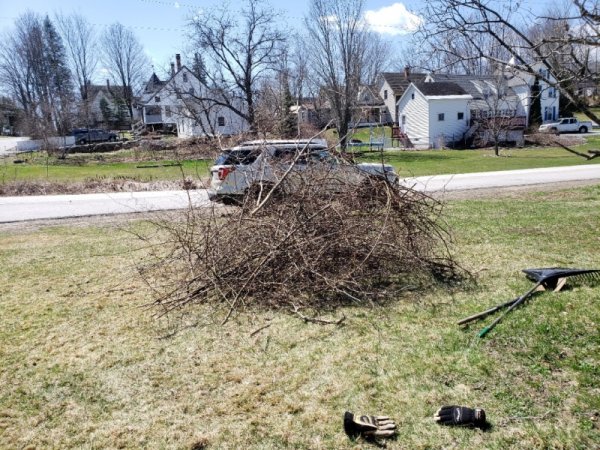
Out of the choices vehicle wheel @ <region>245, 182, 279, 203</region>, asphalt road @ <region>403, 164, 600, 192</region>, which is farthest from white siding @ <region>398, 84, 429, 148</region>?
vehicle wheel @ <region>245, 182, 279, 203</region>

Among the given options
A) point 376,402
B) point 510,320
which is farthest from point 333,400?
point 510,320

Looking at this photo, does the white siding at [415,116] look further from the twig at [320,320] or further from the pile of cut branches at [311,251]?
the twig at [320,320]

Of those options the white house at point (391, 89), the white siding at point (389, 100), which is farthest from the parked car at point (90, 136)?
the white siding at point (389, 100)

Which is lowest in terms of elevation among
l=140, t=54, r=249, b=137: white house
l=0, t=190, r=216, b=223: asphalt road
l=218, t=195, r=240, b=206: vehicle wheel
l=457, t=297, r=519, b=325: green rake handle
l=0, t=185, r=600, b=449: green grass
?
l=0, t=185, r=600, b=449: green grass

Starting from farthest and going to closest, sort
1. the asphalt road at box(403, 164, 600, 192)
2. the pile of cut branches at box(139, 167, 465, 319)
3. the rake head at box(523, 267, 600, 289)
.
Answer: the asphalt road at box(403, 164, 600, 192) < the pile of cut branches at box(139, 167, 465, 319) < the rake head at box(523, 267, 600, 289)

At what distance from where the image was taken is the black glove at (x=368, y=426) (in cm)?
288

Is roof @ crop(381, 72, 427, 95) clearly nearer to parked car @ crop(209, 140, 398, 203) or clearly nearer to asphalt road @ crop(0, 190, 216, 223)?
asphalt road @ crop(0, 190, 216, 223)

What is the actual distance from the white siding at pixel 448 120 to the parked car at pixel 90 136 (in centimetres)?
3187

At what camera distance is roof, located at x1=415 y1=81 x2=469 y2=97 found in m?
44.6

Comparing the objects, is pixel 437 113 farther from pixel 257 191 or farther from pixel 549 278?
pixel 549 278

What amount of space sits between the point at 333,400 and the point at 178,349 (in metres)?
1.59

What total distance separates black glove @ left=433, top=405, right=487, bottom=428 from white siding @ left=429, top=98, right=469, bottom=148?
42045 mm

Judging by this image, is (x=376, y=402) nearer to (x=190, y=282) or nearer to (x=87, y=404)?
(x=87, y=404)

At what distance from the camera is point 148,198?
609 inches
